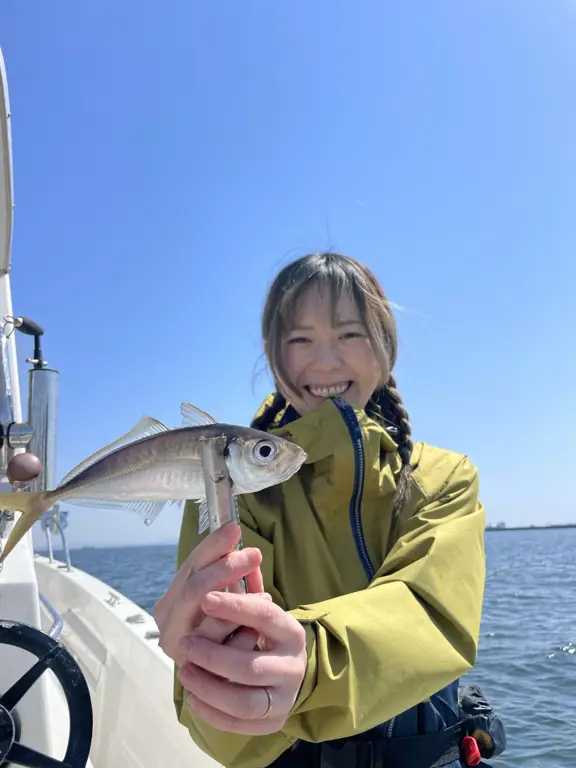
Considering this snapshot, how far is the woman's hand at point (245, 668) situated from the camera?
86 centimetres

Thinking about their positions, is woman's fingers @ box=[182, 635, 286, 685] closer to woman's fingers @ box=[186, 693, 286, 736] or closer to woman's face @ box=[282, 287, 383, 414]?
woman's fingers @ box=[186, 693, 286, 736]

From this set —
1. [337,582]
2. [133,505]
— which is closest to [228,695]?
[133,505]

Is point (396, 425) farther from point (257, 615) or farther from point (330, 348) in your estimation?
point (257, 615)

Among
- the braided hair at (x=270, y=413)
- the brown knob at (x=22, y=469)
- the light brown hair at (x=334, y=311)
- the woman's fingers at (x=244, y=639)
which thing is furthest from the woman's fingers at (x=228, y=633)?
the brown knob at (x=22, y=469)

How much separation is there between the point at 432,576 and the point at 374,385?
2.61 ft

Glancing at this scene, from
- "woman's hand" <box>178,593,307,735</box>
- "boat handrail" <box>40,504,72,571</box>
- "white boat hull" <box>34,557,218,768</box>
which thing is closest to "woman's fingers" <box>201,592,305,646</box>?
"woman's hand" <box>178,593,307,735</box>

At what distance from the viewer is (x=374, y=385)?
191 cm

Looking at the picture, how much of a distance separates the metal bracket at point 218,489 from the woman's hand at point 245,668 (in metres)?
0.06

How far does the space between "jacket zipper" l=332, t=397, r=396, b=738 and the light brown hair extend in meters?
0.25

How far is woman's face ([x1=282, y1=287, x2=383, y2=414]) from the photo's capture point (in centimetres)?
182

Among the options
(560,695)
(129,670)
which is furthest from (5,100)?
(560,695)

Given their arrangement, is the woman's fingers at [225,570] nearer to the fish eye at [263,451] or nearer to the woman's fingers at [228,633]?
the woman's fingers at [228,633]

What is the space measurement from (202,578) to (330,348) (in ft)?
3.38

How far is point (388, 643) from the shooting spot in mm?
1068
